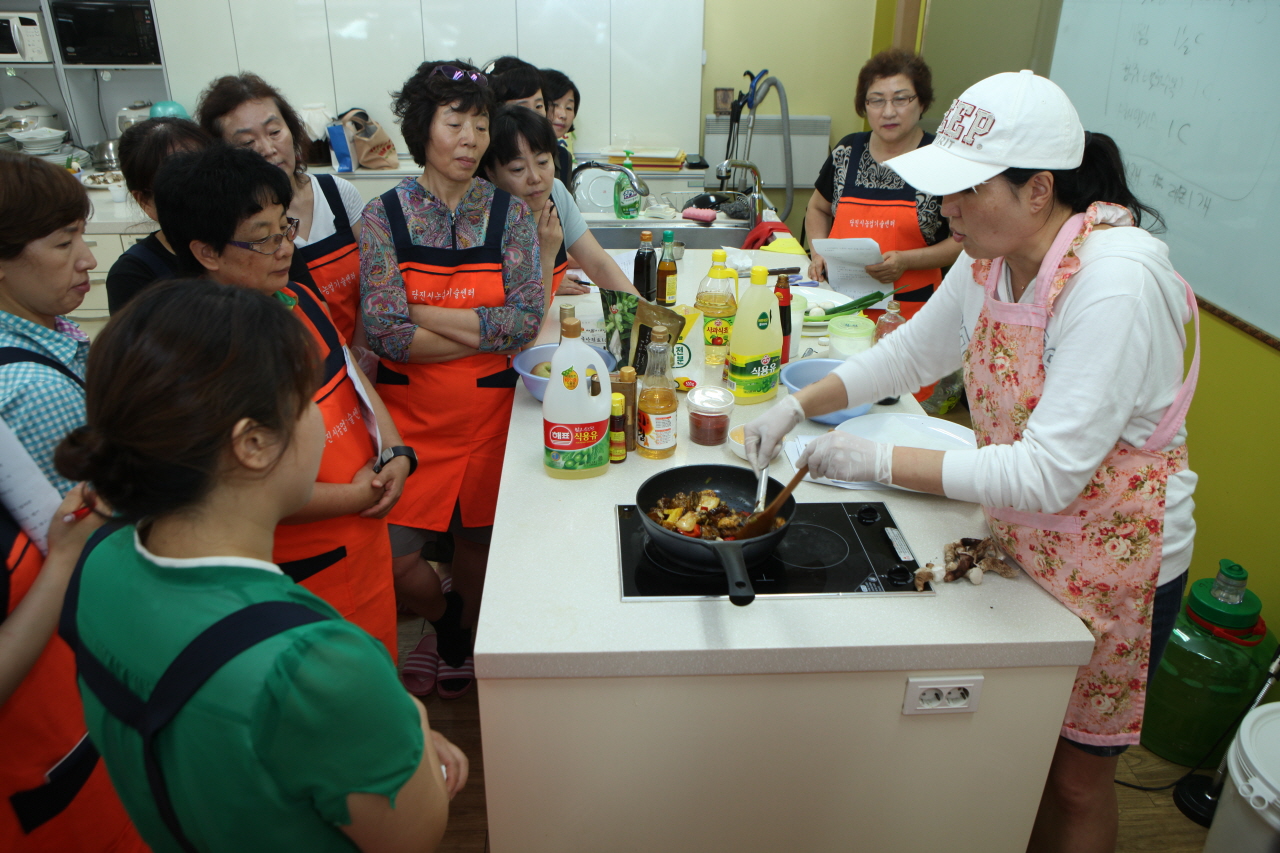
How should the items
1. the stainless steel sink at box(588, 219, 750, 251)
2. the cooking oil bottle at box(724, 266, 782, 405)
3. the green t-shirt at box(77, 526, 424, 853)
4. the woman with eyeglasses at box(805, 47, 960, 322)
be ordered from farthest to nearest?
1. the stainless steel sink at box(588, 219, 750, 251)
2. the woman with eyeglasses at box(805, 47, 960, 322)
3. the cooking oil bottle at box(724, 266, 782, 405)
4. the green t-shirt at box(77, 526, 424, 853)

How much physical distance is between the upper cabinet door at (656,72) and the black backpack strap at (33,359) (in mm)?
4439

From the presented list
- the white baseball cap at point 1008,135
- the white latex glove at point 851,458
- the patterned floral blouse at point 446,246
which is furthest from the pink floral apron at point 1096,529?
the patterned floral blouse at point 446,246

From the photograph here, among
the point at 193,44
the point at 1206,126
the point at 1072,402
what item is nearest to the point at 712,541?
the point at 1072,402

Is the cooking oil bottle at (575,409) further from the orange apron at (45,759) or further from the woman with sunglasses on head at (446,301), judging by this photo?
the orange apron at (45,759)

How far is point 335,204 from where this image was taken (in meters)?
2.08

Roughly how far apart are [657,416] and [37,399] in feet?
3.27

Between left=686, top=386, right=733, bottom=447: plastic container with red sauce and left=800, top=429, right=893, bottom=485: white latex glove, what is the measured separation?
1.22ft

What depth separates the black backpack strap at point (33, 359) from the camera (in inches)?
42.1

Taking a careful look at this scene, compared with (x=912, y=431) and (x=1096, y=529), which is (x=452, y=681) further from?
(x=1096, y=529)

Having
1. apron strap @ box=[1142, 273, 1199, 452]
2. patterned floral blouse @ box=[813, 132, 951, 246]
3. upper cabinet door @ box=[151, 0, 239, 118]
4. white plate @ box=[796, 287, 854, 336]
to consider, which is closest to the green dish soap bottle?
patterned floral blouse @ box=[813, 132, 951, 246]

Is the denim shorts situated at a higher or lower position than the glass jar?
lower

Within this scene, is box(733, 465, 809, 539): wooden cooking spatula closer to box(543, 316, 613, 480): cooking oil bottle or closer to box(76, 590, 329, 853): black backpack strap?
box(543, 316, 613, 480): cooking oil bottle

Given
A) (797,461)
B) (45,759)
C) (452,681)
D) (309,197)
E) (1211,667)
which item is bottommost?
(452,681)

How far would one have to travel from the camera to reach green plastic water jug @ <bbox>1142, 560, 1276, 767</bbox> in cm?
195
